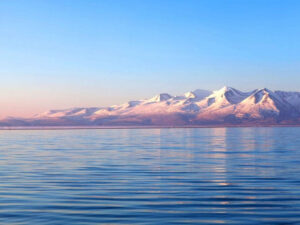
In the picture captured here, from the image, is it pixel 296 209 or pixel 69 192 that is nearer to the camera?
pixel 296 209

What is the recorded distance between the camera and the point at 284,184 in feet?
82.1

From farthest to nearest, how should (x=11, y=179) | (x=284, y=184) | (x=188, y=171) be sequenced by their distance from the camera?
(x=188, y=171), (x=11, y=179), (x=284, y=184)

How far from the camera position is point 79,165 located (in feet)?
121

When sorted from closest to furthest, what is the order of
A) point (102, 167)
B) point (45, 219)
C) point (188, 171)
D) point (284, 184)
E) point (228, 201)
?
point (45, 219), point (228, 201), point (284, 184), point (188, 171), point (102, 167)

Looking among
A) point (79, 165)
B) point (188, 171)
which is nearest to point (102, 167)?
point (79, 165)

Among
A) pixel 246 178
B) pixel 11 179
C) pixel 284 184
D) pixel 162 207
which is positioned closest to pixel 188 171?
pixel 246 178

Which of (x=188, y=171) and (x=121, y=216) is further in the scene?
(x=188, y=171)

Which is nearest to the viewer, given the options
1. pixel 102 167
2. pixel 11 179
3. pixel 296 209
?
pixel 296 209

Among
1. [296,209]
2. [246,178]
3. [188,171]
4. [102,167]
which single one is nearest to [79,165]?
[102,167]

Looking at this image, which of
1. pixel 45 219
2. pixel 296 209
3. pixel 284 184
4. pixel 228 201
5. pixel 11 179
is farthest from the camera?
pixel 11 179

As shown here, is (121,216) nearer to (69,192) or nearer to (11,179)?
(69,192)

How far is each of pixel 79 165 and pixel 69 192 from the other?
48.3ft

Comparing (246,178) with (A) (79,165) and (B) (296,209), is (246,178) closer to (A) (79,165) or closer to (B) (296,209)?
(B) (296,209)

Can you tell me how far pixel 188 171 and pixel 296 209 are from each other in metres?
14.8
